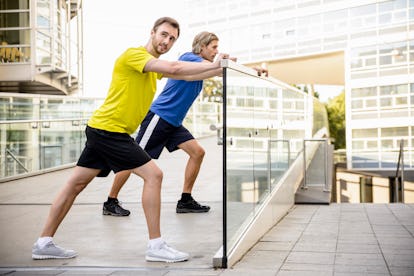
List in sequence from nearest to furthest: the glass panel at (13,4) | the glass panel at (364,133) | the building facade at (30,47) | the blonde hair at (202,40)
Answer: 1. the blonde hair at (202,40)
2. the building facade at (30,47)
3. the glass panel at (13,4)
4. the glass panel at (364,133)

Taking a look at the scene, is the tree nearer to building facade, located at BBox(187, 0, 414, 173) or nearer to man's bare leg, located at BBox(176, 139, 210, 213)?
building facade, located at BBox(187, 0, 414, 173)

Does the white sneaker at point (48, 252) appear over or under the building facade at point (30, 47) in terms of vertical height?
under

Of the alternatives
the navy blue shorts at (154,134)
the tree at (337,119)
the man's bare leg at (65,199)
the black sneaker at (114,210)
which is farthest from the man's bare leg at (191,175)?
the tree at (337,119)

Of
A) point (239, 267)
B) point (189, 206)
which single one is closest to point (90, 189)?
point (189, 206)

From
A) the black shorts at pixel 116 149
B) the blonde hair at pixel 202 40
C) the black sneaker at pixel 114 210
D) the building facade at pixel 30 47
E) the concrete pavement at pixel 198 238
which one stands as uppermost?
the building facade at pixel 30 47

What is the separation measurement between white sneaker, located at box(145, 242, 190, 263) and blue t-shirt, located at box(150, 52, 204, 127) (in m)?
1.85

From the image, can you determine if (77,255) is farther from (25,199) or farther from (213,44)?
(25,199)

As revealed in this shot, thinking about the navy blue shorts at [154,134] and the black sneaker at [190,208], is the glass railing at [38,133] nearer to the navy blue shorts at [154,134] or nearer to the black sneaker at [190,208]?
the black sneaker at [190,208]

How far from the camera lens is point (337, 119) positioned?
59312 millimetres

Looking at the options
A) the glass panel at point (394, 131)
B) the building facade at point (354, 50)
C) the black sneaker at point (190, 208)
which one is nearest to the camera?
the black sneaker at point (190, 208)

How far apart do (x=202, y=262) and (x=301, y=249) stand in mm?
1075

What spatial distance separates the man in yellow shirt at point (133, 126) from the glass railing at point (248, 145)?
35 cm

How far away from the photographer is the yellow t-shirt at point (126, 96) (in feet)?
13.4

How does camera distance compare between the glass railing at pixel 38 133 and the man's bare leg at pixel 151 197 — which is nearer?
the man's bare leg at pixel 151 197
